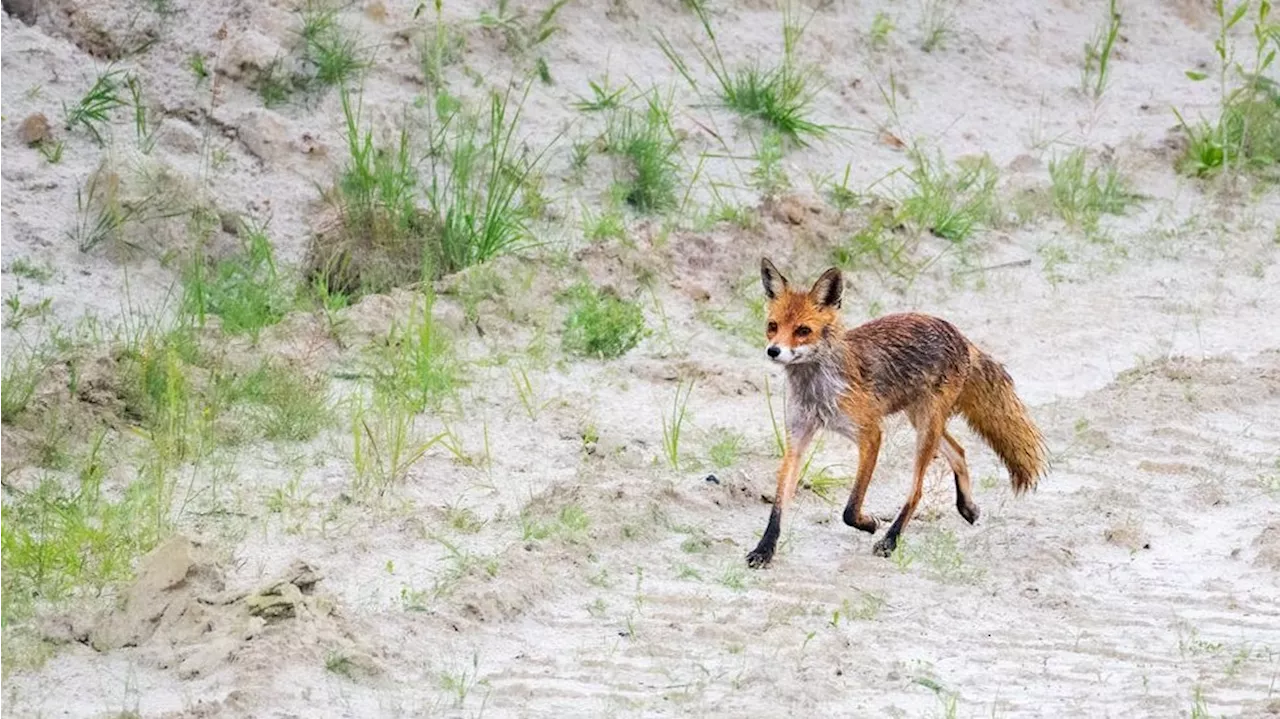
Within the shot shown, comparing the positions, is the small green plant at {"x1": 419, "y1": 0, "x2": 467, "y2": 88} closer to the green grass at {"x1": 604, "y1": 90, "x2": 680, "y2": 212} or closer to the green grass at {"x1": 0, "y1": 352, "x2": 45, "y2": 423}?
the green grass at {"x1": 604, "y1": 90, "x2": 680, "y2": 212}

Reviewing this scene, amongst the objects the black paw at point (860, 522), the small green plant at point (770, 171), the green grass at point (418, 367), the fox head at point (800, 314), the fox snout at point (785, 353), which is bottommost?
the green grass at point (418, 367)

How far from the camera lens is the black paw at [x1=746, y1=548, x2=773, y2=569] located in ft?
23.0

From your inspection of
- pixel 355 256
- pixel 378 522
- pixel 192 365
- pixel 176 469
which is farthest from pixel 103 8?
pixel 378 522

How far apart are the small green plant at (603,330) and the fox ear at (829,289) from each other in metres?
1.94

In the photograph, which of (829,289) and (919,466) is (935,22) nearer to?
(829,289)

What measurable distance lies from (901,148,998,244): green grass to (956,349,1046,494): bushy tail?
116 inches

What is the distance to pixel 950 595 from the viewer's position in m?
6.84

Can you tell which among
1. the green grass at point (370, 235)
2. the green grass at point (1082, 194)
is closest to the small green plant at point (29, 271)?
the green grass at point (370, 235)

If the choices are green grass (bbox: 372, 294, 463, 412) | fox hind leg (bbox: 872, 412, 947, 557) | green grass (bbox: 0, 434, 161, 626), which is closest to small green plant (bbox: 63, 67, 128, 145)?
green grass (bbox: 372, 294, 463, 412)

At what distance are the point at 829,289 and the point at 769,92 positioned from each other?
3966 millimetres

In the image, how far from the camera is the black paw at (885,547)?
7262 mm

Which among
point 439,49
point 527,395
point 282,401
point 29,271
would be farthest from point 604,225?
point 29,271

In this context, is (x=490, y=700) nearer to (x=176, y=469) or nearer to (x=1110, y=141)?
(x=176, y=469)

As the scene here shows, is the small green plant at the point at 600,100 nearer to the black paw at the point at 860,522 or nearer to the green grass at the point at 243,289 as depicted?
the green grass at the point at 243,289
